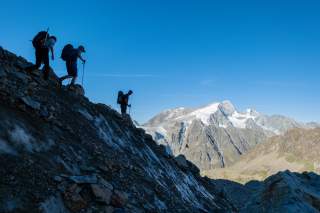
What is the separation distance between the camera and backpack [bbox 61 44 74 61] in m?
26.0

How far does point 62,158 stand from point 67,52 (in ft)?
34.1

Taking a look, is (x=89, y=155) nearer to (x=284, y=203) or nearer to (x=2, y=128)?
(x=2, y=128)

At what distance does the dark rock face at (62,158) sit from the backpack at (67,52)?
193 centimetres

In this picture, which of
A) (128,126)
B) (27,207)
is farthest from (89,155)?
(128,126)

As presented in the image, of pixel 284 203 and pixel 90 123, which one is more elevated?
pixel 90 123

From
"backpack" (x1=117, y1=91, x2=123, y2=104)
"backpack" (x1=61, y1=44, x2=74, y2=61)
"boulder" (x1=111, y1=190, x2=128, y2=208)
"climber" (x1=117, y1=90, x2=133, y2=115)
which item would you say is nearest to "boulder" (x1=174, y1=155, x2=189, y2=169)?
"climber" (x1=117, y1=90, x2=133, y2=115)

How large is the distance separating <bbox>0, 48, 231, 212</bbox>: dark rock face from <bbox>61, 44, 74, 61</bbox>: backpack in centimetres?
193

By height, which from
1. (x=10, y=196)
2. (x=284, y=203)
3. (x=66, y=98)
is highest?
(x=66, y=98)

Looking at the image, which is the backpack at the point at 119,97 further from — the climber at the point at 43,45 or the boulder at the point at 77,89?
the climber at the point at 43,45

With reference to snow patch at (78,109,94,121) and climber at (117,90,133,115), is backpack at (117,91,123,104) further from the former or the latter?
snow patch at (78,109,94,121)

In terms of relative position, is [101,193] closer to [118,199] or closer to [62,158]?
[118,199]

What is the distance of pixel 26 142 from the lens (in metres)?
16.5

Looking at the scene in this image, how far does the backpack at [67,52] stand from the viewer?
2602 centimetres

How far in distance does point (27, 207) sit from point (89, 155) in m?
6.94
